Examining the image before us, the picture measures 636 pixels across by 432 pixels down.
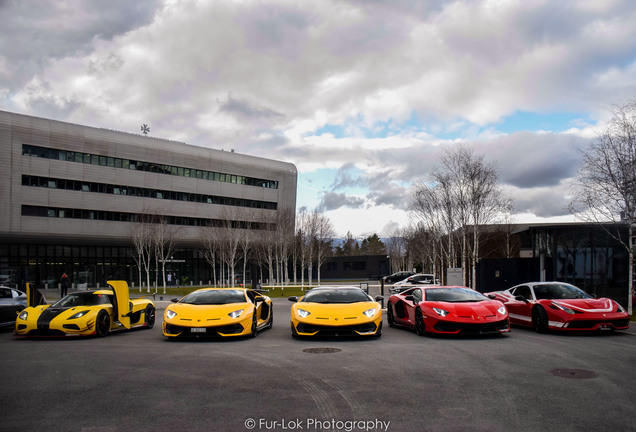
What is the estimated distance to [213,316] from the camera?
12195 millimetres

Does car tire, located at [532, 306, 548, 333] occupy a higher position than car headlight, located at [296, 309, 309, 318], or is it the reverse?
car headlight, located at [296, 309, 309, 318]

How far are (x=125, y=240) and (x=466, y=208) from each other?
39.5 meters

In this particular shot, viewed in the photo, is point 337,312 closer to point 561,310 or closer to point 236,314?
point 236,314

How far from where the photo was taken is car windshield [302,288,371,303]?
13.1 m

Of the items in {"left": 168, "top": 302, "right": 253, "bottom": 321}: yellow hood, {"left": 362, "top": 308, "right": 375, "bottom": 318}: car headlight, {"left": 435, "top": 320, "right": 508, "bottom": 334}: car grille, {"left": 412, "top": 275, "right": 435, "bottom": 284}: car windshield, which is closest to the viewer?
{"left": 435, "top": 320, "right": 508, "bottom": 334}: car grille

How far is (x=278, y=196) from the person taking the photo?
233ft

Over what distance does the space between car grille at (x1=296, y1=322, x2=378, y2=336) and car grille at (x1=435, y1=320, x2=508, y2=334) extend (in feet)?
5.53

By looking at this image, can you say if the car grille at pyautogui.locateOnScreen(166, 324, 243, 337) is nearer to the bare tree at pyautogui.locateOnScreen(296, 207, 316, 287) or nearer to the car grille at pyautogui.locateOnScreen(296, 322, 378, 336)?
the car grille at pyautogui.locateOnScreen(296, 322, 378, 336)

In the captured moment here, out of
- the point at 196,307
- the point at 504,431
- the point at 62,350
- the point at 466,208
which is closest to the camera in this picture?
the point at 504,431

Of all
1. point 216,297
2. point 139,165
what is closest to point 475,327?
point 216,297

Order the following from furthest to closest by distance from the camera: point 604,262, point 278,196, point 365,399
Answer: point 278,196, point 604,262, point 365,399

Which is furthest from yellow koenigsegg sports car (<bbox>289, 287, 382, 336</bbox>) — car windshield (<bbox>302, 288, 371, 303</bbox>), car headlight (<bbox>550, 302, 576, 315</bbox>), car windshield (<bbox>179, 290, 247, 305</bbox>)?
car headlight (<bbox>550, 302, 576, 315</bbox>)

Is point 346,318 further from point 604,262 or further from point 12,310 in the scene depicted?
point 604,262

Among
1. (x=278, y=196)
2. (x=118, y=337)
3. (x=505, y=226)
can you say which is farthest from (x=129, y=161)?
(x=118, y=337)
